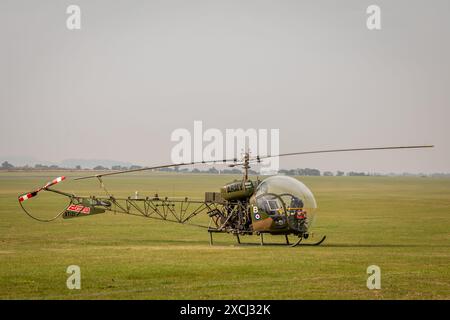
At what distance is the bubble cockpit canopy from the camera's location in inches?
901

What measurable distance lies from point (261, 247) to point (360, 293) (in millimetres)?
9204

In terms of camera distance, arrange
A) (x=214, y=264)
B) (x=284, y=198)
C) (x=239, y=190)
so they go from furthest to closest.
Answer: (x=239, y=190)
(x=284, y=198)
(x=214, y=264)

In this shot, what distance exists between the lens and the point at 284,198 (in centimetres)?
2288

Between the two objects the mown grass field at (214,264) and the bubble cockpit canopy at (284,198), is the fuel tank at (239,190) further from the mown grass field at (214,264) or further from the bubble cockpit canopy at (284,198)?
the mown grass field at (214,264)

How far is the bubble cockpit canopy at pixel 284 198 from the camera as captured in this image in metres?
22.9

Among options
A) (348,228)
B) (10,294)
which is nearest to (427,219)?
(348,228)
